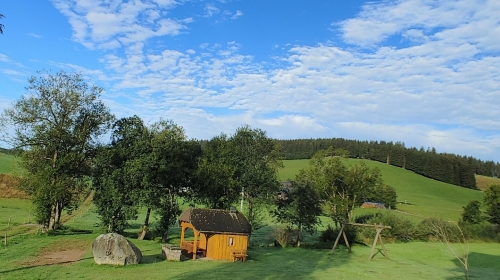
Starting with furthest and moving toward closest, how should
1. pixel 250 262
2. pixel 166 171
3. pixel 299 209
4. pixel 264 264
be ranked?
pixel 299 209 < pixel 166 171 < pixel 250 262 < pixel 264 264

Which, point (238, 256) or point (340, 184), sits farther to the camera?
point (340, 184)

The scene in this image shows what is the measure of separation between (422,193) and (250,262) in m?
72.5

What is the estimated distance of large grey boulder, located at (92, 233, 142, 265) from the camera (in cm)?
2150

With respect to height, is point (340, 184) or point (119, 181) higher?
point (340, 184)

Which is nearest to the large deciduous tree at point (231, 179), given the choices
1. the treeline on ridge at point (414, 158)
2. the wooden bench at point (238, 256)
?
the wooden bench at point (238, 256)

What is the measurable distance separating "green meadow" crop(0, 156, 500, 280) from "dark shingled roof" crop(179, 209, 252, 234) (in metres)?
2.37

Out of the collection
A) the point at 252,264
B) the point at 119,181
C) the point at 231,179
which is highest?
the point at 231,179

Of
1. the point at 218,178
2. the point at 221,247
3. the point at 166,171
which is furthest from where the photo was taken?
the point at 218,178

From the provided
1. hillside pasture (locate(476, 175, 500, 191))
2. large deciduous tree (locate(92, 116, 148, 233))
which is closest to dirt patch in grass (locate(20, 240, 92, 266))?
large deciduous tree (locate(92, 116, 148, 233))

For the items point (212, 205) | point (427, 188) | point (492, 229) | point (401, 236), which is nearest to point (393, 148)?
point (427, 188)

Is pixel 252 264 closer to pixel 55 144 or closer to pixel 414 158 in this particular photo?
pixel 55 144

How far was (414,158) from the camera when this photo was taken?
107500mm

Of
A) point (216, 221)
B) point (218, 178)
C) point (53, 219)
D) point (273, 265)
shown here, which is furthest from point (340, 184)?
point (53, 219)

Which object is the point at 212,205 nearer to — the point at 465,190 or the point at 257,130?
the point at 257,130
